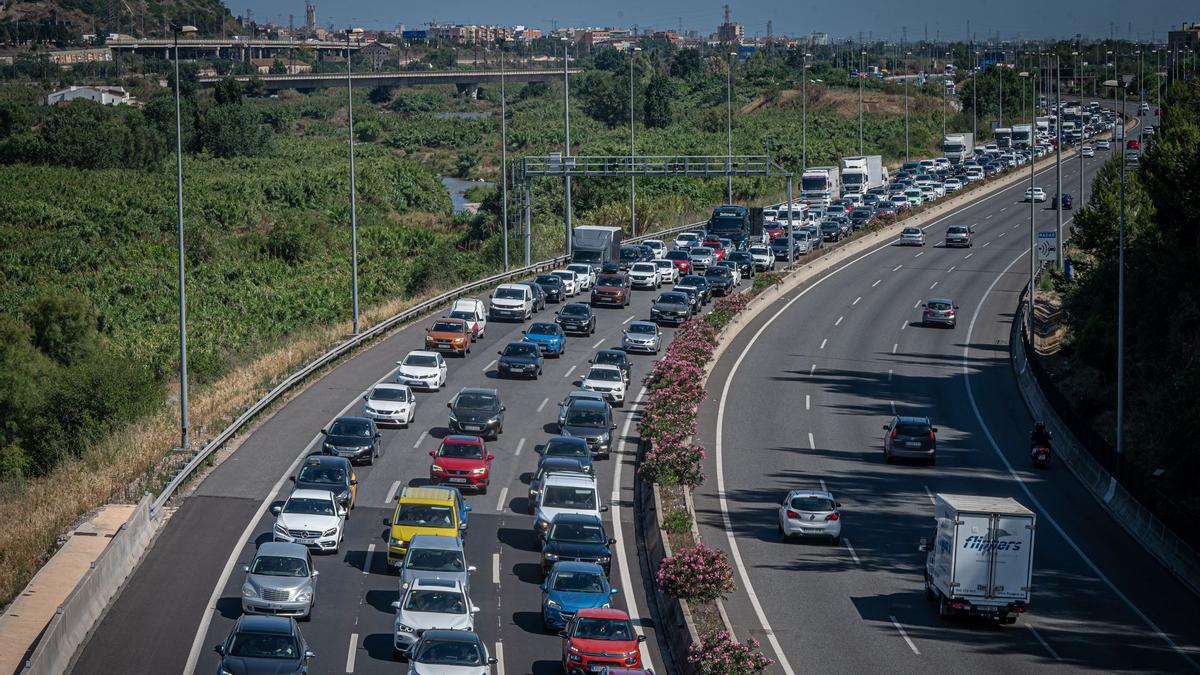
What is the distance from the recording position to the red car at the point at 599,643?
24031mm

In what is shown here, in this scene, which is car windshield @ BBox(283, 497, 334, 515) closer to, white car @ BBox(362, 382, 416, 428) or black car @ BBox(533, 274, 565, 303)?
white car @ BBox(362, 382, 416, 428)

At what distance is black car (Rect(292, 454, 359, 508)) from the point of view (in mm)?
33812

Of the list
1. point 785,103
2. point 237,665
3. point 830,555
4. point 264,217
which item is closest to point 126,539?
point 237,665

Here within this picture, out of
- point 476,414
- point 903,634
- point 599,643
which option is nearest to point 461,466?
point 476,414

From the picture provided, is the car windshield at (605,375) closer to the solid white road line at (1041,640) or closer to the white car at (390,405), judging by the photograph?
the white car at (390,405)

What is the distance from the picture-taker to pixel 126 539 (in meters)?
29.8

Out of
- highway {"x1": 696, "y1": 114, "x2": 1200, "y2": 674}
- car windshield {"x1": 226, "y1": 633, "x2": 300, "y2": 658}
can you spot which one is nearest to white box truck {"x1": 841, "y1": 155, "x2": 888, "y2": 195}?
highway {"x1": 696, "y1": 114, "x2": 1200, "y2": 674}

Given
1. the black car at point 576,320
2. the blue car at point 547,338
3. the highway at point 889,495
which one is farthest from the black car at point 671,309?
the blue car at point 547,338

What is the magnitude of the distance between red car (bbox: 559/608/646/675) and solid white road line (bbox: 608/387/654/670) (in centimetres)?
80

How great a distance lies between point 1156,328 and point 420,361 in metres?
25.7

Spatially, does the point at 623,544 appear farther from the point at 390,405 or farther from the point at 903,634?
the point at 390,405

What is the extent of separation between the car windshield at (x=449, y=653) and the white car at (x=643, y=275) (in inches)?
1814

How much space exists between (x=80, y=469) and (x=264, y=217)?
7861cm

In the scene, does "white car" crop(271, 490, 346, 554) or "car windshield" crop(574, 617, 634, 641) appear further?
"white car" crop(271, 490, 346, 554)
